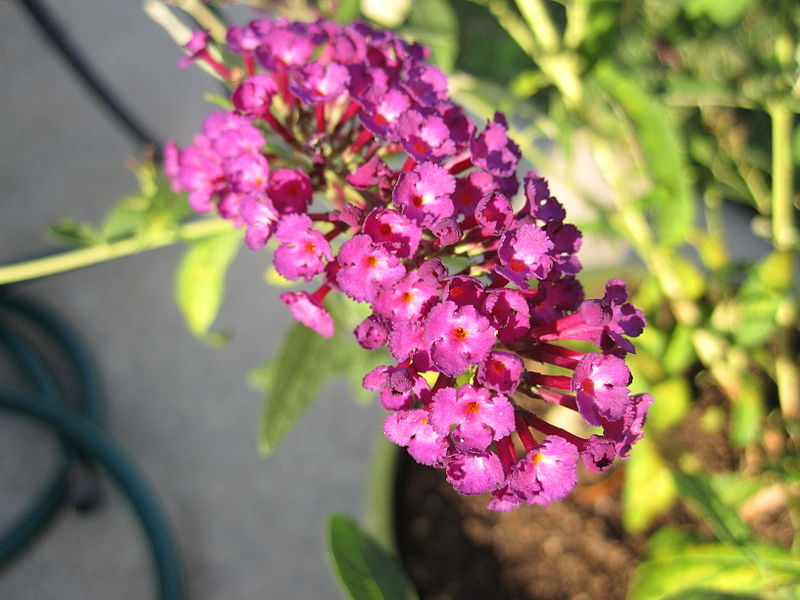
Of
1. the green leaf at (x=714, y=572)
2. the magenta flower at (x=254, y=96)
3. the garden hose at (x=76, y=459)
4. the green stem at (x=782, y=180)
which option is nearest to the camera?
the magenta flower at (x=254, y=96)

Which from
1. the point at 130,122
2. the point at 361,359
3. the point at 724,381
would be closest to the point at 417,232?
the point at 361,359

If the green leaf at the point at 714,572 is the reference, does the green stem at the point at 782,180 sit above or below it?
above

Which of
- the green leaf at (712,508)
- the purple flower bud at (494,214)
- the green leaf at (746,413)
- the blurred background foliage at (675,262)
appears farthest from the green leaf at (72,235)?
the green leaf at (746,413)

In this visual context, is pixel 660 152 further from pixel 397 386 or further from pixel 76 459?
pixel 76 459

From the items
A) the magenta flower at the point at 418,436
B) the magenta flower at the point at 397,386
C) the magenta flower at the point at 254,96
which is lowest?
the magenta flower at the point at 418,436

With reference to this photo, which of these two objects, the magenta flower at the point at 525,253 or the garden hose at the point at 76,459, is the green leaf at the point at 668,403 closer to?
the magenta flower at the point at 525,253

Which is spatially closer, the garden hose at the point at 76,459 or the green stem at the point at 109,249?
the green stem at the point at 109,249

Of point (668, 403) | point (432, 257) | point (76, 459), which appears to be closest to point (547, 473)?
point (432, 257)

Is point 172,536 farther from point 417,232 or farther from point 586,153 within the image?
point 586,153
